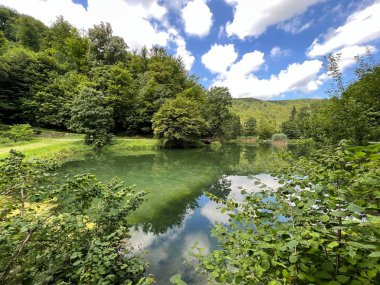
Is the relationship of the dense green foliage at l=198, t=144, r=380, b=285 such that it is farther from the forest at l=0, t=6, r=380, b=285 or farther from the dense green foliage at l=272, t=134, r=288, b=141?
the dense green foliage at l=272, t=134, r=288, b=141

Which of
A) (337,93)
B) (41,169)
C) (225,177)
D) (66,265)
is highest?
(337,93)

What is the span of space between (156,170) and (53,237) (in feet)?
36.3

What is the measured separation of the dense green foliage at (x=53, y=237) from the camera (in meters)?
2.06

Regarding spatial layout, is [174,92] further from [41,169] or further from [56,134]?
[41,169]

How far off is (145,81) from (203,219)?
3253 centimetres

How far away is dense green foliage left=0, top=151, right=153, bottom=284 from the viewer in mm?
2059

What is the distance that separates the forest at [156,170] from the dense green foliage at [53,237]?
0.06ft

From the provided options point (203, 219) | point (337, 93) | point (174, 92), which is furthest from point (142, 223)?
point (174, 92)

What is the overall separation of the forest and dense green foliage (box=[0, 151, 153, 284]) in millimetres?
18

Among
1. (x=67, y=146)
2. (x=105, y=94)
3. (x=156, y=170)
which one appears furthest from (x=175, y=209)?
(x=105, y=94)

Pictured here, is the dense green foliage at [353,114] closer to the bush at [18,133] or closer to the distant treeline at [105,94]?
the distant treeline at [105,94]

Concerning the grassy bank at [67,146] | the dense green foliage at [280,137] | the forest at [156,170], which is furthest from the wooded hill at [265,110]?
the grassy bank at [67,146]

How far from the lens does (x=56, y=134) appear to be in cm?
2666

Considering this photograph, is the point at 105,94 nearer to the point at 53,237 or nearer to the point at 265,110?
the point at 53,237
